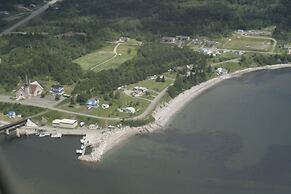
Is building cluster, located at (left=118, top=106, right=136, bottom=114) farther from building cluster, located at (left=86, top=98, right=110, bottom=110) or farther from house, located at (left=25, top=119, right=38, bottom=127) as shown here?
house, located at (left=25, top=119, right=38, bottom=127)

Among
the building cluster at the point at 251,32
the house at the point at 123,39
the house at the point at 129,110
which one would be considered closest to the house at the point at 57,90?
the house at the point at 129,110

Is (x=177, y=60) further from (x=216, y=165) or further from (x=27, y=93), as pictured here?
(x=216, y=165)

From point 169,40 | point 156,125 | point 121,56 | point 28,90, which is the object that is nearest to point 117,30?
point 169,40

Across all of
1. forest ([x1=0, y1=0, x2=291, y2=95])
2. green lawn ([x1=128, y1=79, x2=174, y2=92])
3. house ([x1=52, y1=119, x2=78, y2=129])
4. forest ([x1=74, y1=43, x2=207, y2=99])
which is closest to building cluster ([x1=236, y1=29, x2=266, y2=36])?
forest ([x1=0, y1=0, x2=291, y2=95])

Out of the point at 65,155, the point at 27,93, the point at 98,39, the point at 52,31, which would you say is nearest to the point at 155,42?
the point at 98,39

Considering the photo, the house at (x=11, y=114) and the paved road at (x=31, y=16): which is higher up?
the paved road at (x=31, y=16)

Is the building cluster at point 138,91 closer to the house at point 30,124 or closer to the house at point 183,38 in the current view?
the house at point 30,124

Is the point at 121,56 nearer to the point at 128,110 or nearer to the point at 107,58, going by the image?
the point at 107,58

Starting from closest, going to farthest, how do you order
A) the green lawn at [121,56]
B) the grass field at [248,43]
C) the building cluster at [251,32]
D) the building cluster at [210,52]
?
the green lawn at [121,56], the building cluster at [210,52], the grass field at [248,43], the building cluster at [251,32]
